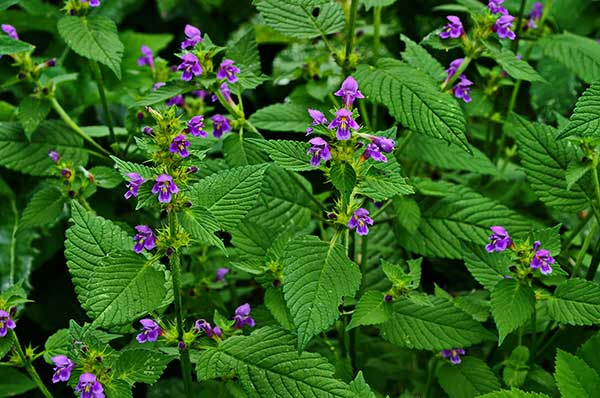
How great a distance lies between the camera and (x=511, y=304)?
1.56m

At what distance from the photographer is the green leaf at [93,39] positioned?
1867 millimetres

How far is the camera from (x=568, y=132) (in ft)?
4.69

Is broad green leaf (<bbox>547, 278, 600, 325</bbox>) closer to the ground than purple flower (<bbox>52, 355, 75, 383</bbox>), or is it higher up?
higher up

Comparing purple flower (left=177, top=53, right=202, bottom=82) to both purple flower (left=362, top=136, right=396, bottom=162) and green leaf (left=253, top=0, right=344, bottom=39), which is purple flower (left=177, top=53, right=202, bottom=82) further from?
purple flower (left=362, top=136, right=396, bottom=162)

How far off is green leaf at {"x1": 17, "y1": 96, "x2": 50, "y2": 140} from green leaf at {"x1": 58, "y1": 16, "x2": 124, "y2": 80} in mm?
201

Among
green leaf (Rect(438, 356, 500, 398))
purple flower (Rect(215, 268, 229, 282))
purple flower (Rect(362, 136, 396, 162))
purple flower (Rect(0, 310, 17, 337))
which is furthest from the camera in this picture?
purple flower (Rect(215, 268, 229, 282))

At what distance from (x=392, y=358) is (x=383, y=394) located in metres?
0.17

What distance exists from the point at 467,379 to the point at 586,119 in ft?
2.18

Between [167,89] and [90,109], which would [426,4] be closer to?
[90,109]

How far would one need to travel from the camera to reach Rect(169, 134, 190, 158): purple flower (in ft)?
4.32

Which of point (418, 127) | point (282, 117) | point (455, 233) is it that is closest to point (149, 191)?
point (418, 127)

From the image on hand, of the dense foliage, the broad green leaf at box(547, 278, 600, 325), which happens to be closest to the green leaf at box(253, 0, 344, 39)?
the dense foliage

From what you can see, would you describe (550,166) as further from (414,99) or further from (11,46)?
(11,46)

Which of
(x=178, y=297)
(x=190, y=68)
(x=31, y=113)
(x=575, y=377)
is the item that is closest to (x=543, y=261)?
(x=575, y=377)
